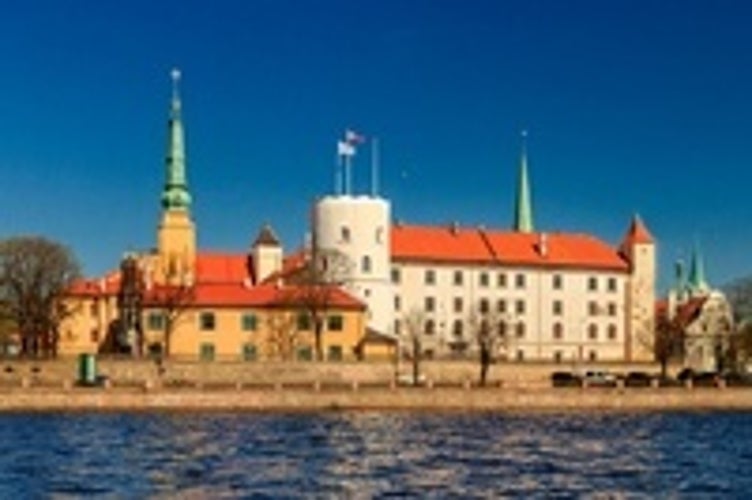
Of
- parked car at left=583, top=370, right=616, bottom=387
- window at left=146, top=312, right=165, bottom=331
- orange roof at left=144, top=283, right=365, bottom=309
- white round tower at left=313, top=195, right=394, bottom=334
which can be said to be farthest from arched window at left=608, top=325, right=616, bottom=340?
window at left=146, top=312, right=165, bottom=331

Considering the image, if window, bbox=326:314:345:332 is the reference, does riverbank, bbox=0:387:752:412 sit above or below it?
below

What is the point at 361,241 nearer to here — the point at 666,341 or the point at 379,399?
the point at 666,341

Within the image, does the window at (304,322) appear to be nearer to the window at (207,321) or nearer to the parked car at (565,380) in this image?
the window at (207,321)

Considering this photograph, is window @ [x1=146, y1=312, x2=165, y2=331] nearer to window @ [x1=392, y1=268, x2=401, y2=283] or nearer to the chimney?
window @ [x1=392, y1=268, x2=401, y2=283]

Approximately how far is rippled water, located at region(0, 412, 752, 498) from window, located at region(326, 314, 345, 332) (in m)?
37.4

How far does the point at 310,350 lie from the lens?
115250 mm

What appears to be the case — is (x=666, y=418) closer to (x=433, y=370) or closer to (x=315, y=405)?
(x=315, y=405)

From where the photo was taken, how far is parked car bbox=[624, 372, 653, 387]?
10419 centimetres

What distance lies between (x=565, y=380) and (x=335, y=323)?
18.7m

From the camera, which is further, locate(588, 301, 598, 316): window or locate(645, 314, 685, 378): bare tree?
locate(588, 301, 598, 316): window

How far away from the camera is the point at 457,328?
137 meters

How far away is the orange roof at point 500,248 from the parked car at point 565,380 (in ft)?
92.5

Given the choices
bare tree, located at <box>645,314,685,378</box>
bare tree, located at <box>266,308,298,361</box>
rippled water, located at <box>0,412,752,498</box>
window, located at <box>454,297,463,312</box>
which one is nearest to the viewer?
rippled water, located at <box>0,412,752,498</box>

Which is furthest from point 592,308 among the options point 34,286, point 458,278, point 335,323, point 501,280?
point 34,286
